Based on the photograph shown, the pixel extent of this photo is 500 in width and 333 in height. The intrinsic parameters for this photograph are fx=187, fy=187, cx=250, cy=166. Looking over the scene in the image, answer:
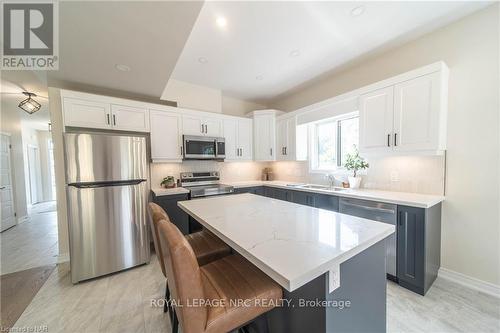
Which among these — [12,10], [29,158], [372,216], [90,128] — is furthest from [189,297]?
[29,158]

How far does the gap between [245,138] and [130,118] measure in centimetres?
206

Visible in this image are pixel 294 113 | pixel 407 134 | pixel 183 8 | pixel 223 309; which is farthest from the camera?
pixel 294 113

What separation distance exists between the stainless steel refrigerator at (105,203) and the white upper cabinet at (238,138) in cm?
160

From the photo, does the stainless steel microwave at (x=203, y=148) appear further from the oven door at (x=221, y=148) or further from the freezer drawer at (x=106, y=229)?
the freezer drawer at (x=106, y=229)

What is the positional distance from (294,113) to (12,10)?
11.2ft

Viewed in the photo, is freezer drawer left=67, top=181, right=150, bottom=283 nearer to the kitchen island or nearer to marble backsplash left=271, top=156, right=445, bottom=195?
the kitchen island

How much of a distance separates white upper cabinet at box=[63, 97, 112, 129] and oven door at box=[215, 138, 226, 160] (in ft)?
5.36

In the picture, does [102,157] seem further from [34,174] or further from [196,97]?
[34,174]

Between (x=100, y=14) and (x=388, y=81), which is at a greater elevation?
(x=100, y=14)

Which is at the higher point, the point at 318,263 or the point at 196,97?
the point at 196,97

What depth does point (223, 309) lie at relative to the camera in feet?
3.09

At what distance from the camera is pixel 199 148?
3316mm

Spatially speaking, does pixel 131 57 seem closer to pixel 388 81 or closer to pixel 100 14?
pixel 100 14

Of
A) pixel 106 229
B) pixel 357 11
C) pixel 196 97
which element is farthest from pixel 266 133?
pixel 106 229
